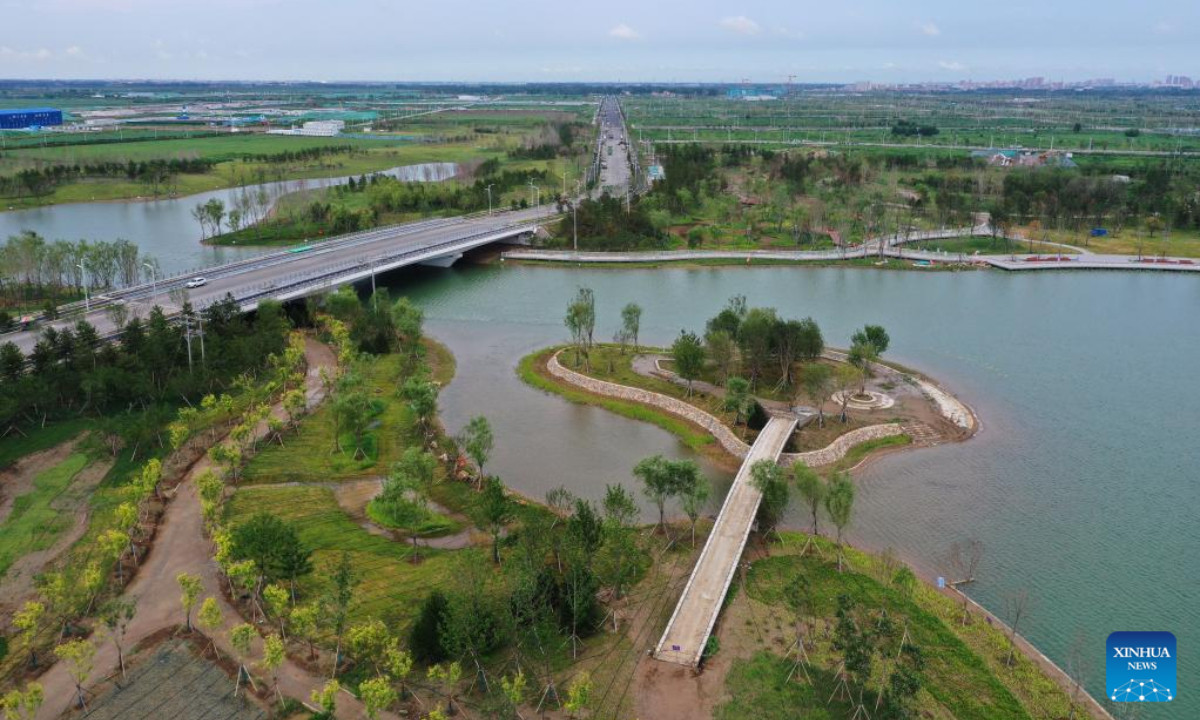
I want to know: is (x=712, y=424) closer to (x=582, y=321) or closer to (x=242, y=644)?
(x=582, y=321)

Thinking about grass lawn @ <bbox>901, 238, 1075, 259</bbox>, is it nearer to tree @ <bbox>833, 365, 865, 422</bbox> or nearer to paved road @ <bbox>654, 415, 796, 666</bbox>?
tree @ <bbox>833, 365, 865, 422</bbox>

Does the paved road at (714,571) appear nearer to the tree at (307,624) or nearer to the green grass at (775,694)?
the green grass at (775,694)

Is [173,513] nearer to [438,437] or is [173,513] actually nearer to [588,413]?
[438,437]

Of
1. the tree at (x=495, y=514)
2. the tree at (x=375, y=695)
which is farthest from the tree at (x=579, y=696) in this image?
the tree at (x=495, y=514)

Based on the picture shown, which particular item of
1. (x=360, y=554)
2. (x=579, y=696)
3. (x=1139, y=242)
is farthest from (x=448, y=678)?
(x=1139, y=242)

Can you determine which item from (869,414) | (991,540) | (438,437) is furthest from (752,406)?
Result: (438,437)

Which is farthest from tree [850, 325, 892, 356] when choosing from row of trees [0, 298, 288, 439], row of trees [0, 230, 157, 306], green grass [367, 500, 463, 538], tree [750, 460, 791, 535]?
row of trees [0, 230, 157, 306]

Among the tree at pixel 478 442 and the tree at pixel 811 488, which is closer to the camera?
the tree at pixel 811 488
